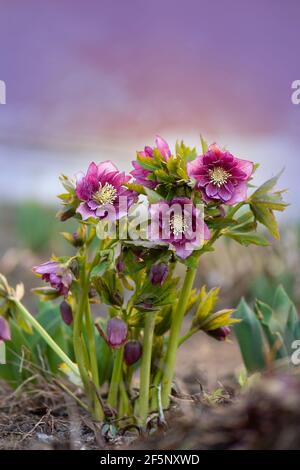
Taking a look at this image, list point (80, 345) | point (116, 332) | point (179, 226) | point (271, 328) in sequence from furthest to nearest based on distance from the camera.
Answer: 1. point (271, 328)
2. point (80, 345)
3. point (116, 332)
4. point (179, 226)

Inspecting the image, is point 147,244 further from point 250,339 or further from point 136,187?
point 250,339

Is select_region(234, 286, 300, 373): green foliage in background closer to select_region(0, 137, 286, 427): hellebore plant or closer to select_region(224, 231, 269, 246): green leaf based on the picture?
select_region(0, 137, 286, 427): hellebore plant

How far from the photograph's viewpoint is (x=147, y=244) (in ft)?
3.60

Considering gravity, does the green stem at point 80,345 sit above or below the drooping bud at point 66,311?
below

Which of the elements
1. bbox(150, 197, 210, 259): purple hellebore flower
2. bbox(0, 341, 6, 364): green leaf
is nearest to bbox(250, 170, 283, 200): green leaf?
bbox(150, 197, 210, 259): purple hellebore flower

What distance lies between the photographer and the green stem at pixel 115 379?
1290mm

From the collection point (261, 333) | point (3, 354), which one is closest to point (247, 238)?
point (261, 333)

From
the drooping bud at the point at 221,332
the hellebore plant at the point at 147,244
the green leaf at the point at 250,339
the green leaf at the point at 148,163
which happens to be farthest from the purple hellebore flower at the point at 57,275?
the green leaf at the point at 250,339

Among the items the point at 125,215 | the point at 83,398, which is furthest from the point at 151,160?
the point at 83,398

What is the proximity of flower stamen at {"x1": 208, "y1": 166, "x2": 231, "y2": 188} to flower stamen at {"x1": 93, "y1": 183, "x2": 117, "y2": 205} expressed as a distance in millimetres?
161

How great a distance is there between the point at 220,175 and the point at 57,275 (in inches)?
12.1

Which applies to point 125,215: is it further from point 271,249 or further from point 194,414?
point 271,249

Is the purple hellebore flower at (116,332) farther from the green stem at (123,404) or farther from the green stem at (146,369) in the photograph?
the green stem at (123,404)

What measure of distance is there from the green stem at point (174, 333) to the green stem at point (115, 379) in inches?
3.3
